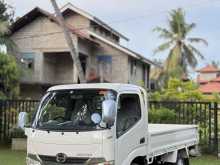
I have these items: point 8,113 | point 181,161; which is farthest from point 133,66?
point 181,161

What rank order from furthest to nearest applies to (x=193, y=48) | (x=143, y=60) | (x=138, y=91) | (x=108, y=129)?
(x=193, y=48) < (x=143, y=60) < (x=138, y=91) < (x=108, y=129)

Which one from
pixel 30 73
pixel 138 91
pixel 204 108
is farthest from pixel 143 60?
pixel 138 91

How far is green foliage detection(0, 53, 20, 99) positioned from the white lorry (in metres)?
19.9

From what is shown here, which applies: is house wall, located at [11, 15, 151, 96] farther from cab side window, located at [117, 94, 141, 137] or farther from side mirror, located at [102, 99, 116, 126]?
side mirror, located at [102, 99, 116, 126]

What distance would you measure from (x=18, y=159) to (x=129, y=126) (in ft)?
27.3

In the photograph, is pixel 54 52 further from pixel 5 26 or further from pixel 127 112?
pixel 127 112

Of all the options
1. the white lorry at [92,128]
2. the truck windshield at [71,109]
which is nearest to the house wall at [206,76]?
the white lorry at [92,128]

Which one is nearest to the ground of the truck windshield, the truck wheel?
the truck wheel

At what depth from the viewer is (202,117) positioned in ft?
63.3

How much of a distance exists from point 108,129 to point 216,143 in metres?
11.4

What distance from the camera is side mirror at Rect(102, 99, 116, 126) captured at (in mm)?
A: 7957

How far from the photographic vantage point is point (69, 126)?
8.33 metres

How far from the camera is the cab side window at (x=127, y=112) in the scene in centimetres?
861

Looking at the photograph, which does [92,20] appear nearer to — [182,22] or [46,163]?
[182,22]
